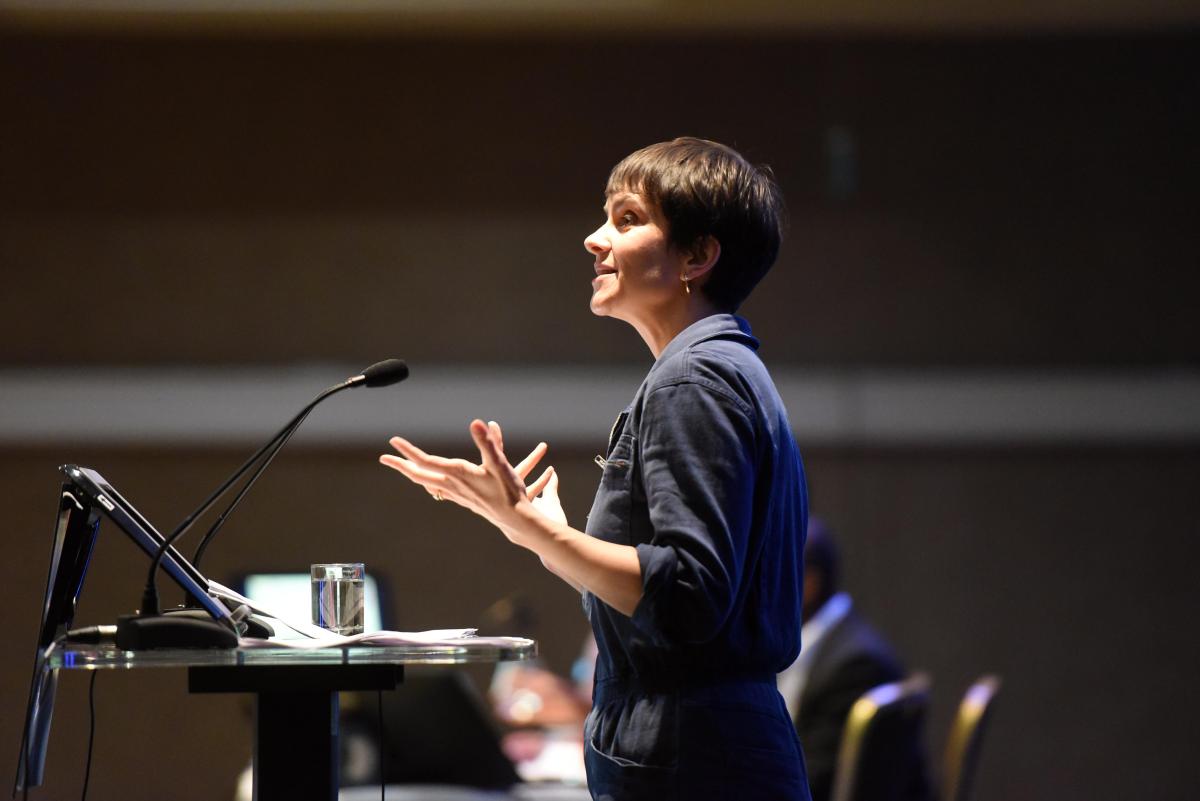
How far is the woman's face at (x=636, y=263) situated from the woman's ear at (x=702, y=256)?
0.01 m

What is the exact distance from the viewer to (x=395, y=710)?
3.53m

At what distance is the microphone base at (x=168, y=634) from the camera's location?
4.66ft

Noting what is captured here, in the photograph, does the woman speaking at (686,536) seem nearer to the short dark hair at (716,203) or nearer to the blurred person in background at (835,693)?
the short dark hair at (716,203)

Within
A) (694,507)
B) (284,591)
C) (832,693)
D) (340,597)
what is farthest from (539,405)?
(694,507)

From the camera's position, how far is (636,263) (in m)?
1.68

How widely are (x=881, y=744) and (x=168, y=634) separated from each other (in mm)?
1651

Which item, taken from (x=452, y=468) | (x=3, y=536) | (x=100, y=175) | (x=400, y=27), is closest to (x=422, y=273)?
(x=400, y=27)

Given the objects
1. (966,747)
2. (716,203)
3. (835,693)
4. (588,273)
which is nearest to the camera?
(716,203)

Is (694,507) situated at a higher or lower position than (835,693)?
higher

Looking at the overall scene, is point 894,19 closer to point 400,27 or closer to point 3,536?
point 400,27

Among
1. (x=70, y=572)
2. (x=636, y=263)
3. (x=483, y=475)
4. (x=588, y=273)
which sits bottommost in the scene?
(x=70, y=572)

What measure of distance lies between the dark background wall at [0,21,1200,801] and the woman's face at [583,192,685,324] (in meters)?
3.94

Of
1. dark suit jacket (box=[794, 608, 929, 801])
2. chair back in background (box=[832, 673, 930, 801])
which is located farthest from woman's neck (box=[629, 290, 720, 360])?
dark suit jacket (box=[794, 608, 929, 801])

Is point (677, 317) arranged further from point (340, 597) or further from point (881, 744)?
point (881, 744)
